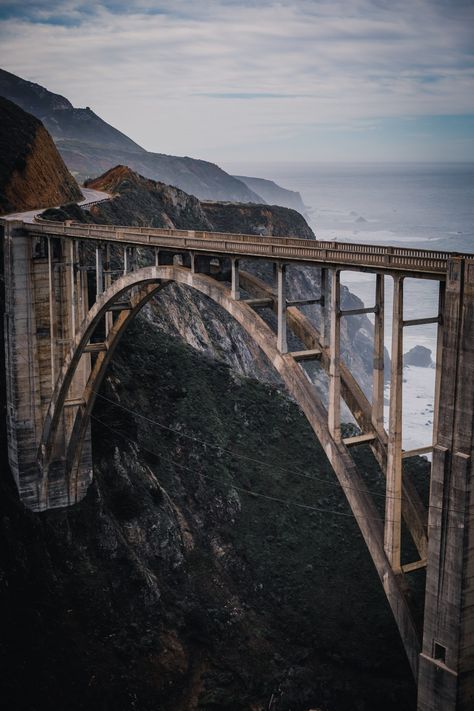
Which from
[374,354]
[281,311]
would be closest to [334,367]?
[374,354]

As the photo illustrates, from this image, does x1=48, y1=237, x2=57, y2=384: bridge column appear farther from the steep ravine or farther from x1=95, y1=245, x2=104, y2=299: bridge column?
the steep ravine

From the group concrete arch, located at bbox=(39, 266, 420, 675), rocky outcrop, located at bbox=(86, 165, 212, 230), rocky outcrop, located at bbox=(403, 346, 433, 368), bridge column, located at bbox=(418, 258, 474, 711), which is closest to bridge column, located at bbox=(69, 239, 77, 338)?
concrete arch, located at bbox=(39, 266, 420, 675)

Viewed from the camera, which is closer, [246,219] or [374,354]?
[374,354]

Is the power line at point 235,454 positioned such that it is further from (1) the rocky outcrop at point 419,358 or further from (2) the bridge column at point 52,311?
(1) the rocky outcrop at point 419,358

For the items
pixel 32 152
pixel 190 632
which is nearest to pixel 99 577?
pixel 190 632

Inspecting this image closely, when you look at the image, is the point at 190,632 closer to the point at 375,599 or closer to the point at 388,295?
the point at 375,599

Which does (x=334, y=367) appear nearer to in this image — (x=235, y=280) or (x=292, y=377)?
(x=292, y=377)
